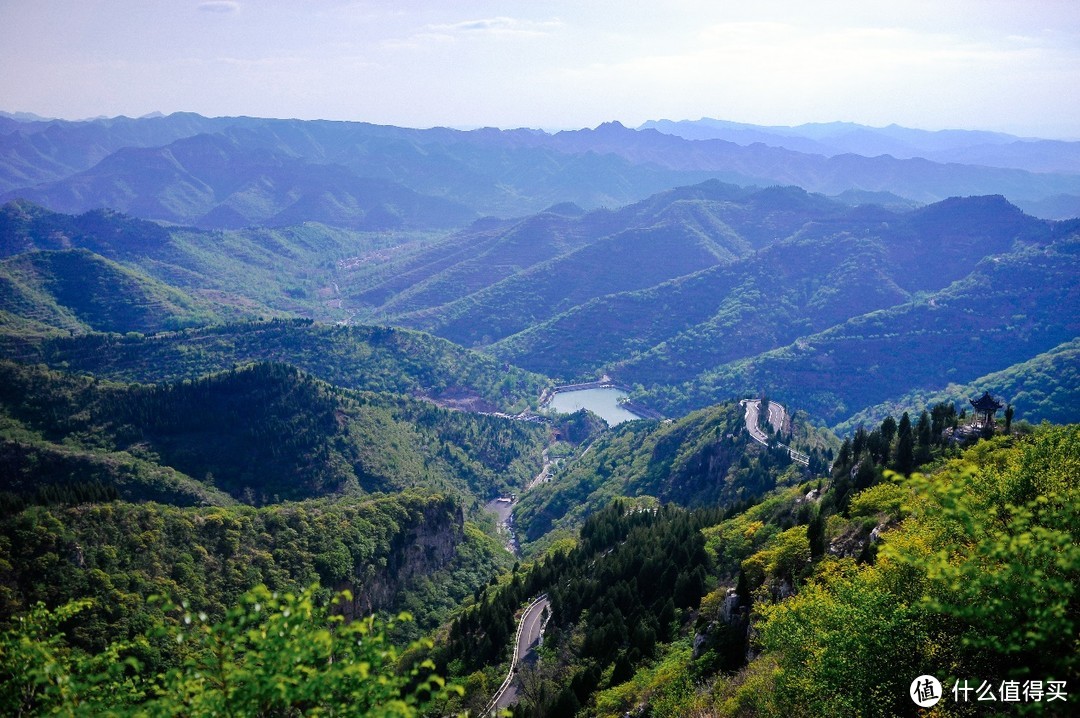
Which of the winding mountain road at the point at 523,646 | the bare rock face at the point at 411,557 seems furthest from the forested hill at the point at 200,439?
the winding mountain road at the point at 523,646

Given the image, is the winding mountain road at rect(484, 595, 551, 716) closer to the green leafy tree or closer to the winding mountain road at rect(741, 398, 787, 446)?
the green leafy tree

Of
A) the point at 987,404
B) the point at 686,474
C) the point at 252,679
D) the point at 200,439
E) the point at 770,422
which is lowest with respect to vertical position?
the point at 686,474

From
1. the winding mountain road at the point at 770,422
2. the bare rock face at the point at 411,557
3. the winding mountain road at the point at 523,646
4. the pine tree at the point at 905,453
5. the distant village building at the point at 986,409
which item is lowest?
the bare rock face at the point at 411,557

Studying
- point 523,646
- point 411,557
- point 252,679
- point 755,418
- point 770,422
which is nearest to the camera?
point 252,679

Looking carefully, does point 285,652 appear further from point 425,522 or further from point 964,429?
point 425,522

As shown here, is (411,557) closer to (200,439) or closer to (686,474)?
(200,439)

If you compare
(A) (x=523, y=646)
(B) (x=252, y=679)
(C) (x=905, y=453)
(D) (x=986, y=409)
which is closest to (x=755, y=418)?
(D) (x=986, y=409)

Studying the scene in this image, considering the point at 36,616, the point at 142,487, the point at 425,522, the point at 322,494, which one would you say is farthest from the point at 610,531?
the point at 36,616

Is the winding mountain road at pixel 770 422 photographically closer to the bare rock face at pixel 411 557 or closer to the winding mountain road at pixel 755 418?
the winding mountain road at pixel 755 418
